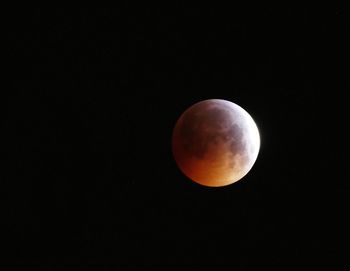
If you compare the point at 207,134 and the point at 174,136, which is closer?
the point at 207,134

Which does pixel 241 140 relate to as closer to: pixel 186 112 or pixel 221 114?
pixel 221 114

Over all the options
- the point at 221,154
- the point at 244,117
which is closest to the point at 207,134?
the point at 221,154

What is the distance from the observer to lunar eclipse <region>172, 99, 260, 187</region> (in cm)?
386

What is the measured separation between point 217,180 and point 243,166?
31cm

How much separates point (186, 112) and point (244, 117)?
64cm

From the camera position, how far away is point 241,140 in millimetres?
3918

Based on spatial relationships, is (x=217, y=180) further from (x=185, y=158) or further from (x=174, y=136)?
(x=174, y=136)

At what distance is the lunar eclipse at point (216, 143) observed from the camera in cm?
386

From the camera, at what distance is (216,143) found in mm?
3838

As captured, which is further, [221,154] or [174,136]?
[174,136]

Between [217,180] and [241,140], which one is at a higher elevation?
[241,140]

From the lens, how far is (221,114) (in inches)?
157

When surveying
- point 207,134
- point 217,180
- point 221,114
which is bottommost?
point 217,180

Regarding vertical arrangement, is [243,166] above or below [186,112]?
below
